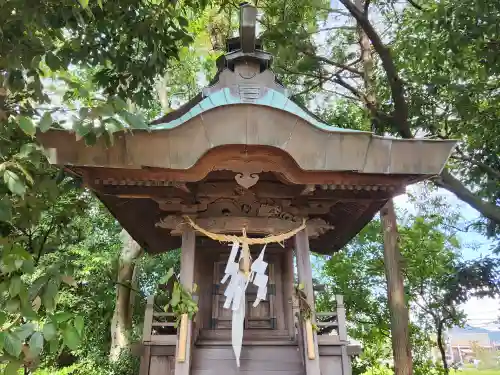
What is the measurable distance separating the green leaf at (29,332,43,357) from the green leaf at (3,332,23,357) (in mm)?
40

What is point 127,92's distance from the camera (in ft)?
14.6

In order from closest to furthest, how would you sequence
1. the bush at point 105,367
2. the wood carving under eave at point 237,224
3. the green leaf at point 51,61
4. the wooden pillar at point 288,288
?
the green leaf at point 51,61, the wood carving under eave at point 237,224, the wooden pillar at point 288,288, the bush at point 105,367

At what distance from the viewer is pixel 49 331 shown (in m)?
1.60

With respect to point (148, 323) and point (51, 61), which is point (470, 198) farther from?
point (51, 61)

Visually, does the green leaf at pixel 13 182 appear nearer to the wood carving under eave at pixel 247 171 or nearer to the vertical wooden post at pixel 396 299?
the wood carving under eave at pixel 247 171

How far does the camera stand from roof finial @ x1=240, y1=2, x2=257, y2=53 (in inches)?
174

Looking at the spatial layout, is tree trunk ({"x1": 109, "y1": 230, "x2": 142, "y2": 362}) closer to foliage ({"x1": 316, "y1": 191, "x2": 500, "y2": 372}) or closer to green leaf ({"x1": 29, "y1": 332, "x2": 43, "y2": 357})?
foliage ({"x1": 316, "y1": 191, "x2": 500, "y2": 372})

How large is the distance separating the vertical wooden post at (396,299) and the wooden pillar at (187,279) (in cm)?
431

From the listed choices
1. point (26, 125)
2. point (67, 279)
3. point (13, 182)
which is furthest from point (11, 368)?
point (26, 125)

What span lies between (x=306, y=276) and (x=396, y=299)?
3779mm

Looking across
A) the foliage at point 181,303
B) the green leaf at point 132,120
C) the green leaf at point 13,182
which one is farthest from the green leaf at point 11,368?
the foliage at point 181,303

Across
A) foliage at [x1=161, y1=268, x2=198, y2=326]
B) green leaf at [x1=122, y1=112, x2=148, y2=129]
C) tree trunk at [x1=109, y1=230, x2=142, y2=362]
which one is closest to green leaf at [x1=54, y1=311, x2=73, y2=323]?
green leaf at [x1=122, y1=112, x2=148, y2=129]

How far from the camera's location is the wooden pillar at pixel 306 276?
3.75m

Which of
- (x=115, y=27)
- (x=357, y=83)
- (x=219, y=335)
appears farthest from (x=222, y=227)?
(x=357, y=83)
